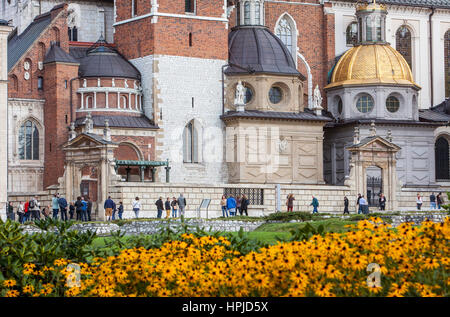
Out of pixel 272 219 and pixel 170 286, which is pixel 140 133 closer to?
pixel 272 219

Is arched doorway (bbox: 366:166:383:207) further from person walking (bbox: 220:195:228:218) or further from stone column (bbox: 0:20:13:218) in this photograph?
stone column (bbox: 0:20:13:218)

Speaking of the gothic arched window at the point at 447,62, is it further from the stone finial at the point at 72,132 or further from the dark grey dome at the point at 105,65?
the stone finial at the point at 72,132

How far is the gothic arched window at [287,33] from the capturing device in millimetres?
64062

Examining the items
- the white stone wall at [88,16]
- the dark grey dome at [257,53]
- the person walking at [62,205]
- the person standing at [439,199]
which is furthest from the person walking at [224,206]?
the white stone wall at [88,16]

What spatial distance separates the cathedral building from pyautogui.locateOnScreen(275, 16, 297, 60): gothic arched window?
0.28ft

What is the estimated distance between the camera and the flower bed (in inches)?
484

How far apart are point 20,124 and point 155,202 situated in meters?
11.7

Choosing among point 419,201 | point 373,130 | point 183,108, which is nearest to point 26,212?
point 183,108

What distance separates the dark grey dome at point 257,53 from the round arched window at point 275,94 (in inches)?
47.3

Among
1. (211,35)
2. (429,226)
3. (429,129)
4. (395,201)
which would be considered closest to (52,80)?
(211,35)

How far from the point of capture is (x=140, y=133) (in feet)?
176

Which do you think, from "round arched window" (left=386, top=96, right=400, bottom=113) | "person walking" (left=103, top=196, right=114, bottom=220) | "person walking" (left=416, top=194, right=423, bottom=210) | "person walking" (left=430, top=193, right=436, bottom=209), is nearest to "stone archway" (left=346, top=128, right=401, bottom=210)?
"person walking" (left=416, top=194, right=423, bottom=210)

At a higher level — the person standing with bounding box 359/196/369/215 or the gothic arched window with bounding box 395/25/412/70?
the gothic arched window with bounding box 395/25/412/70
